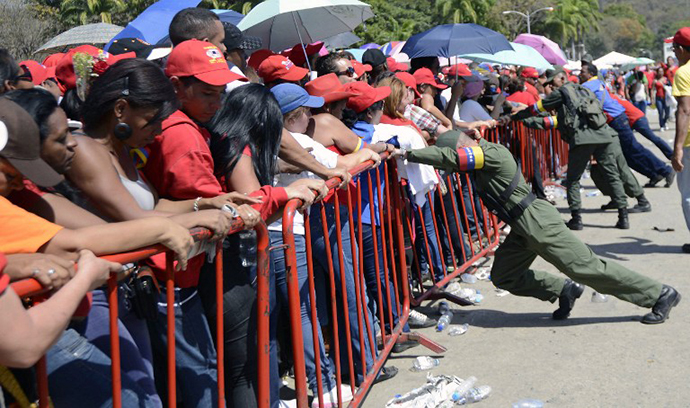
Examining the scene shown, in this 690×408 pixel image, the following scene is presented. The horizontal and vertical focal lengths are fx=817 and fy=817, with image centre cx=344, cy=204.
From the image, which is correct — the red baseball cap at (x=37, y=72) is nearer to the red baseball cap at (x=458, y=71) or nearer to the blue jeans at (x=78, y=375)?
the blue jeans at (x=78, y=375)

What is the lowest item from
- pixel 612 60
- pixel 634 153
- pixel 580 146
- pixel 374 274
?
pixel 612 60

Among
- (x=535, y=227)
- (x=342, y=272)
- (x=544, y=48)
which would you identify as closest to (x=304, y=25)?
(x=535, y=227)

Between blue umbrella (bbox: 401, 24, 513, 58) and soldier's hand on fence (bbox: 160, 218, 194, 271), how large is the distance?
6959 mm

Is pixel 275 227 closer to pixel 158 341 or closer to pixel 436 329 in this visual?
pixel 158 341

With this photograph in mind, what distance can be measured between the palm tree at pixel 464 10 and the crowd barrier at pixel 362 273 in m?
60.9

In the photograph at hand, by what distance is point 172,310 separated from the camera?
2.54 meters

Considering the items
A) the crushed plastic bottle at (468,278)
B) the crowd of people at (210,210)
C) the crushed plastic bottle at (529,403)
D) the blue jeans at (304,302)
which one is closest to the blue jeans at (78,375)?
the crowd of people at (210,210)

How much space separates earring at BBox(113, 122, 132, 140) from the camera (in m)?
2.99

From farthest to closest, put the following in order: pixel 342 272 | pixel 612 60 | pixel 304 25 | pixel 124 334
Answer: pixel 612 60
pixel 304 25
pixel 342 272
pixel 124 334

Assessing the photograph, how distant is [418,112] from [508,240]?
1.74 metres

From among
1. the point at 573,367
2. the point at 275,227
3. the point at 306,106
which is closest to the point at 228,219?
the point at 275,227

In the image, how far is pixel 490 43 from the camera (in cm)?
962

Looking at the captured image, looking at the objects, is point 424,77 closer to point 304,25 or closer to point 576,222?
point 304,25

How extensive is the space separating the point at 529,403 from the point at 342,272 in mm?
1256
